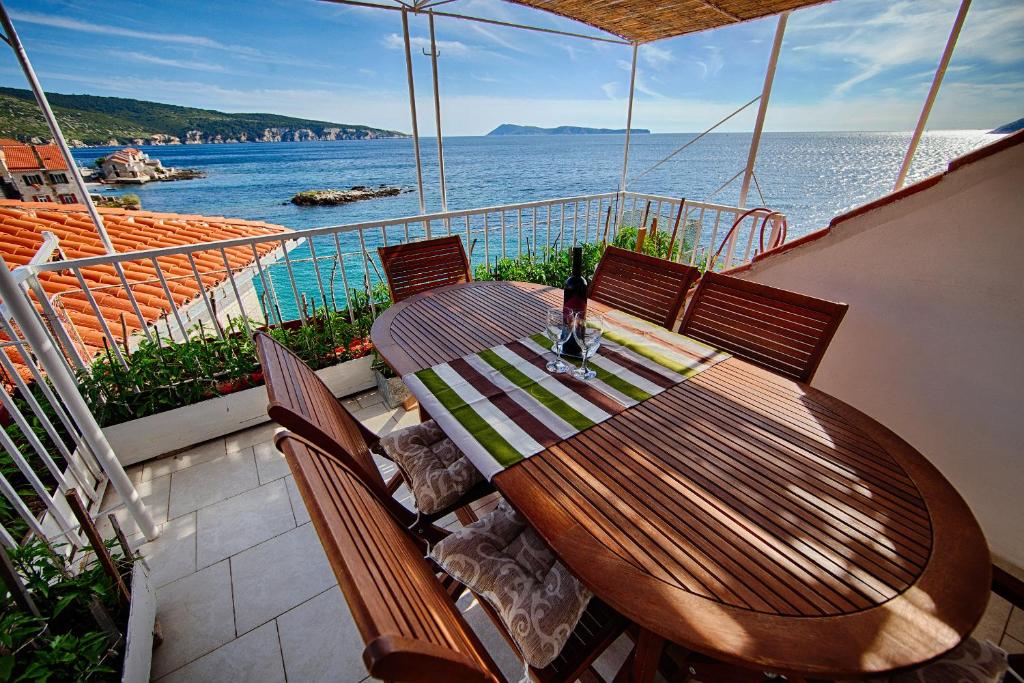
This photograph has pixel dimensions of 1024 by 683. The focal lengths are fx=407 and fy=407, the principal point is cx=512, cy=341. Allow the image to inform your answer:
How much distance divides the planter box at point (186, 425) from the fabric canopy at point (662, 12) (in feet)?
11.0

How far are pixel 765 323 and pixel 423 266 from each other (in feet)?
5.94

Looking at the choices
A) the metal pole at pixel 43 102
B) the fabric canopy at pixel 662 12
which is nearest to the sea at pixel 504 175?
the fabric canopy at pixel 662 12

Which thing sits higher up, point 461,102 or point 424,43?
point 461,102

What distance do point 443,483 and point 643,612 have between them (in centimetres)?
86

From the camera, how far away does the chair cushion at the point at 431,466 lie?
56.3 inches

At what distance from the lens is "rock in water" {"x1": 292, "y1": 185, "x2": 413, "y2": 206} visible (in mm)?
30203

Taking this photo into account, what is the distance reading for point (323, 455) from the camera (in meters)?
0.94

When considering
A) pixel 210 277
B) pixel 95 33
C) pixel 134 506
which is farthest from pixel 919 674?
pixel 95 33

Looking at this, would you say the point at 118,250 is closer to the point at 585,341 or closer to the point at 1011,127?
the point at 585,341

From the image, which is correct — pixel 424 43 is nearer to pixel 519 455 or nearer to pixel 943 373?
pixel 519 455

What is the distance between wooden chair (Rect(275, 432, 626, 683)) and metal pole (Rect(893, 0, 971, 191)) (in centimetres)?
286

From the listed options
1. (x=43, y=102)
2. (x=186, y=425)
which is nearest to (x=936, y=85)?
(x=186, y=425)

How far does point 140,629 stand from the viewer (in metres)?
1.37

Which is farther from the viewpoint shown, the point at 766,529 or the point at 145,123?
the point at 145,123
